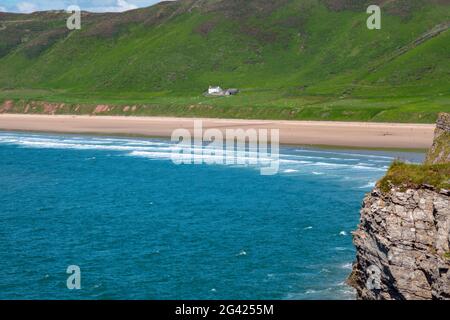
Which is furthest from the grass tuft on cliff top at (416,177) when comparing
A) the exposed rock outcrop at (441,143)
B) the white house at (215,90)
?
the white house at (215,90)

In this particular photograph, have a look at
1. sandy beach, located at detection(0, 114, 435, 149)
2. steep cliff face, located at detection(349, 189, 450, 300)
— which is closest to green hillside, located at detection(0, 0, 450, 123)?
sandy beach, located at detection(0, 114, 435, 149)

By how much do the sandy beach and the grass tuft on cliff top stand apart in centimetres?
5236

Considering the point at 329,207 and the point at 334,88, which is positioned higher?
the point at 334,88

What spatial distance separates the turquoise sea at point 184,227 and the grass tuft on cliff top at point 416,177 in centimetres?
747

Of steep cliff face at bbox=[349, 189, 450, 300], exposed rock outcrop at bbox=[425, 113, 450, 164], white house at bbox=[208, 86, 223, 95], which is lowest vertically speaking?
steep cliff face at bbox=[349, 189, 450, 300]

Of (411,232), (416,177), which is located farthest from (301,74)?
(411,232)

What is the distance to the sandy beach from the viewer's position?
8288cm

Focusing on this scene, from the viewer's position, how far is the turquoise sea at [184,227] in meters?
32.6

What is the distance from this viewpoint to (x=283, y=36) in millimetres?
195500

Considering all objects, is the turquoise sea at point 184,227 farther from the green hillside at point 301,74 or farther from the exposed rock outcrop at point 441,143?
the green hillside at point 301,74

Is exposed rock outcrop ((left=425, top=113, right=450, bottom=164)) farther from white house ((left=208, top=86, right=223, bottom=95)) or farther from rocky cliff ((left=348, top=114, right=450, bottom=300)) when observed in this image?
white house ((left=208, top=86, right=223, bottom=95))
